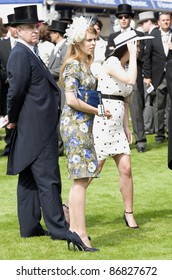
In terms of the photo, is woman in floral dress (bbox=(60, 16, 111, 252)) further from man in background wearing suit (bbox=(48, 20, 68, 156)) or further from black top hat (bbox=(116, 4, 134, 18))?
black top hat (bbox=(116, 4, 134, 18))

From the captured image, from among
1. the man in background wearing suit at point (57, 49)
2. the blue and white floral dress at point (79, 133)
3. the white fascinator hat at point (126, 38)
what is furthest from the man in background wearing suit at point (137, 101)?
the blue and white floral dress at point (79, 133)

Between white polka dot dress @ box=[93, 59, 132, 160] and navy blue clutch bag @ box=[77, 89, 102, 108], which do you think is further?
white polka dot dress @ box=[93, 59, 132, 160]

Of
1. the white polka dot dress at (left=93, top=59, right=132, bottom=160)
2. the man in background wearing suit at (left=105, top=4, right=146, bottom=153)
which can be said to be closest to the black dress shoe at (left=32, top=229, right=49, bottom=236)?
the white polka dot dress at (left=93, top=59, right=132, bottom=160)

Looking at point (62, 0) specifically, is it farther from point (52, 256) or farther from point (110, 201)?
point (52, 256)

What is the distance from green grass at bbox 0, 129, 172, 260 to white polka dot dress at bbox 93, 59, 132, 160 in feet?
2.45

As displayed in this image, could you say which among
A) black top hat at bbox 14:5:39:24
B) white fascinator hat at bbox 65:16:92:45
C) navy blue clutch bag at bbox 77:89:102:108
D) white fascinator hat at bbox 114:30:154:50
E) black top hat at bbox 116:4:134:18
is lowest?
black top hat at bbox 116:4:134:18

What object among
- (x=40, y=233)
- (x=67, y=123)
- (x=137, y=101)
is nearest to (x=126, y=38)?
(x=67, y=123)

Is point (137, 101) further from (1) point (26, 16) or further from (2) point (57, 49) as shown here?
(1) point (26, 16)

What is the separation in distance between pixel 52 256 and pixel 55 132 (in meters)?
1.14

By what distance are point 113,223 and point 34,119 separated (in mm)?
1643

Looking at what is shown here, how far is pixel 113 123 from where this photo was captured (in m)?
8.77

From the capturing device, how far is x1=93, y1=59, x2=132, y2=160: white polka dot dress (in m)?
8.71

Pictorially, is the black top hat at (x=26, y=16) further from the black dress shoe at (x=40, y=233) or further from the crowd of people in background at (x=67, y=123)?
the black dress shoe at (x=40, y=233)

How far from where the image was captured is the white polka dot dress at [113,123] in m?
8.71
